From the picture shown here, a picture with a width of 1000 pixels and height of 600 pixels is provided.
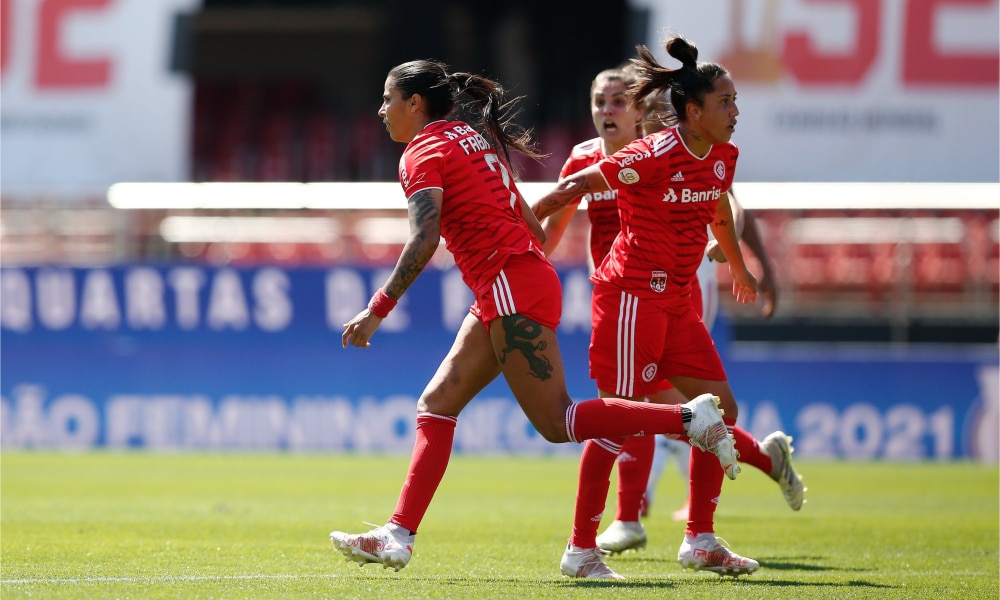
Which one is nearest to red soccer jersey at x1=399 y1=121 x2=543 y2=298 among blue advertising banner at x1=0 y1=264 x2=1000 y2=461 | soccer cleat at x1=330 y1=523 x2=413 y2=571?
soccer cleat at x1=330 y1=523 x2=413 y2=571

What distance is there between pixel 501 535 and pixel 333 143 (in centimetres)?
1446

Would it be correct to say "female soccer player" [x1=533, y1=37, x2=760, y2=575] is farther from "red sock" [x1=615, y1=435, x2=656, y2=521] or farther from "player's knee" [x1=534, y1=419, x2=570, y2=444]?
"red sock" [x1=615, y1=435, x2=656, y2=521]

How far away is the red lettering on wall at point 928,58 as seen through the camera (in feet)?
54.3

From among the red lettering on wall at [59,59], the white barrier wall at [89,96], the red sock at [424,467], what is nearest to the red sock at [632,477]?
the red sock at [424,467]

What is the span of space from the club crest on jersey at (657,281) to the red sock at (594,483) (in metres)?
0.65

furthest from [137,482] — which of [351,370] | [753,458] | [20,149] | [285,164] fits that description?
[285,164]

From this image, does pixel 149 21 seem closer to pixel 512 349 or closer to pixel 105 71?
pixel 105 71

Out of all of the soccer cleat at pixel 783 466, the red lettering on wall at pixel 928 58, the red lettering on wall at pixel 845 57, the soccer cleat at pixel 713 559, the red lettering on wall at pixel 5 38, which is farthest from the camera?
the red lettering on wall at pixel 5 38

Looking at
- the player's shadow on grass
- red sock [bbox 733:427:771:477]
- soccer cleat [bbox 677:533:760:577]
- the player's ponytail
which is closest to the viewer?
the player's ponytail

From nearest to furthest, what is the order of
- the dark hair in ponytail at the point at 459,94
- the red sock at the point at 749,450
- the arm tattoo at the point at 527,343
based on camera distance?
the arm tattoo at the point at 527,343 < the dark hair in ponytail at the point at 459,94 < the red sock at the point at 749,450

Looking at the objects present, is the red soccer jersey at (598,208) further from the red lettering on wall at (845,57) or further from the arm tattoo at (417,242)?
the red lettering on wall at (845,57)

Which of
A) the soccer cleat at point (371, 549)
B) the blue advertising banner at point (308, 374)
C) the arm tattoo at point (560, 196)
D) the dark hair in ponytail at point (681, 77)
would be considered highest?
the dark hair in ponytail at point (681, 77)

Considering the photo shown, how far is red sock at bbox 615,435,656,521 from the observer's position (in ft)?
22.2

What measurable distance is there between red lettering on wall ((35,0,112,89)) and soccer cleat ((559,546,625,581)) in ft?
48.7
